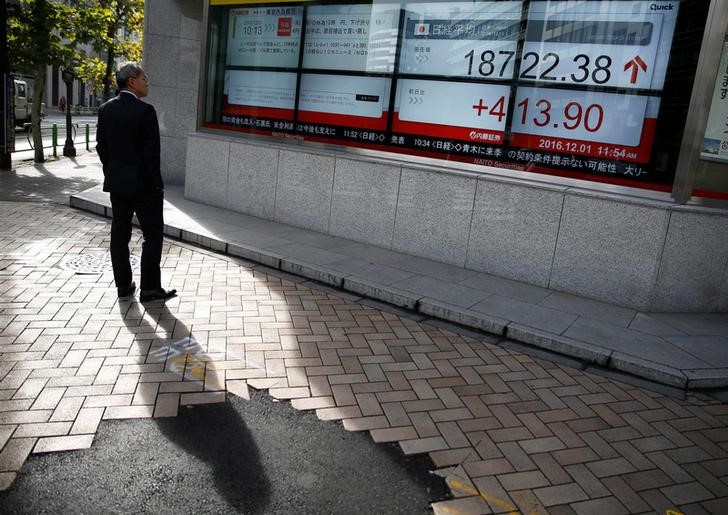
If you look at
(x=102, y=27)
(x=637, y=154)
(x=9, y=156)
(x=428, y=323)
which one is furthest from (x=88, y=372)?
(x=102, y=27)

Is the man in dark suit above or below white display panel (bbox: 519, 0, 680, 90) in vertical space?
below

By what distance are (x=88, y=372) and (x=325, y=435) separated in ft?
5.55

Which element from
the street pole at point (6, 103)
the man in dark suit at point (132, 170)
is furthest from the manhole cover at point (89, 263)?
the street pole at point (6, 103)

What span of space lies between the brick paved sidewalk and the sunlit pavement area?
0.01 m

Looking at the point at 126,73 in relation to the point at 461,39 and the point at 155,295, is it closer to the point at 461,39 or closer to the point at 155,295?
the point at 155,295

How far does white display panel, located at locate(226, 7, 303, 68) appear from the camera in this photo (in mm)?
8812

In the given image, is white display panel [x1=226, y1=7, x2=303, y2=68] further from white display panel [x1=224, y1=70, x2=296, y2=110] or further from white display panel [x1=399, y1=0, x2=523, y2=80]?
white display panel [x1=399, y1=0, x2=523, y2=80]

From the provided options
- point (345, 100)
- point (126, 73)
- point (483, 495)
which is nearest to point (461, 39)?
point (345, 100)

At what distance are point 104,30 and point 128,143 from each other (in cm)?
1153

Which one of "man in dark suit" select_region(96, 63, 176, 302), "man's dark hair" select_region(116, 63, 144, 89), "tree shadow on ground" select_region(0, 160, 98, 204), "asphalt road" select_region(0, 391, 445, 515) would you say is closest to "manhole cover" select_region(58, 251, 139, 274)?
"man in dark suit" select_region(96, 63, 176, 302)

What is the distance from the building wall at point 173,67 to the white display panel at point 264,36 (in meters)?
1.88

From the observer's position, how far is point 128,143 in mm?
4949

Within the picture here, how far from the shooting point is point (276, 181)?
8664 mm

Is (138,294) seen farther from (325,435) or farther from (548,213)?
(548,213)
